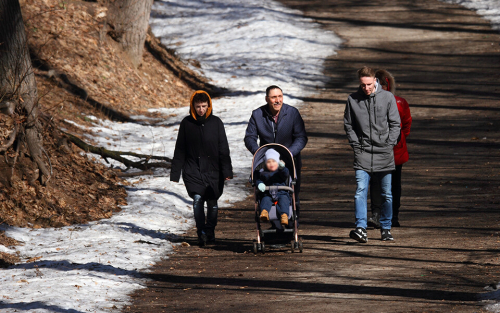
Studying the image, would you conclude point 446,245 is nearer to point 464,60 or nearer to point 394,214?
point 394,214

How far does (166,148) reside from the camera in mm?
15398

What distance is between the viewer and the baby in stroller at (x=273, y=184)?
26.2ft

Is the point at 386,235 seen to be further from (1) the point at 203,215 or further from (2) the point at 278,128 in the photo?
(1) the point at 203,215

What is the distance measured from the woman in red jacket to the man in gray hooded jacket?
41 cm

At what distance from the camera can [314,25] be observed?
96.4ft

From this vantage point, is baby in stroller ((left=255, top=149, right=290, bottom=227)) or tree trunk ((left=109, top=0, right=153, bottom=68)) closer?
baby in stroller ((left=255, top=149, right=290, bottom=227))

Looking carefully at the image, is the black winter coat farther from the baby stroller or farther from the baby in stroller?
the baby in stroller

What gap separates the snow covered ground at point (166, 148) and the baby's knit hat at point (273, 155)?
2011mm

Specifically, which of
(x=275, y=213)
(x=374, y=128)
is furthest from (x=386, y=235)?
(x=275, y=213)

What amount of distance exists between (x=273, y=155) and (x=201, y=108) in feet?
4.32

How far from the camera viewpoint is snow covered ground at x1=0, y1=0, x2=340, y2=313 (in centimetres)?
689

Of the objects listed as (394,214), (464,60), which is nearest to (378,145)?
(394,214)

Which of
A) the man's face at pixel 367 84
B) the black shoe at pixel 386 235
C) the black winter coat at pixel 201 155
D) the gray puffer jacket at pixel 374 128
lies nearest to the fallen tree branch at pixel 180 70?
the black winter coat at pixel 201 155

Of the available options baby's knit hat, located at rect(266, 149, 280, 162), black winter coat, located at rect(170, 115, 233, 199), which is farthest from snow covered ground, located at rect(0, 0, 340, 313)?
baby's knit hat, located at rect(266, 149, 280, 162)
